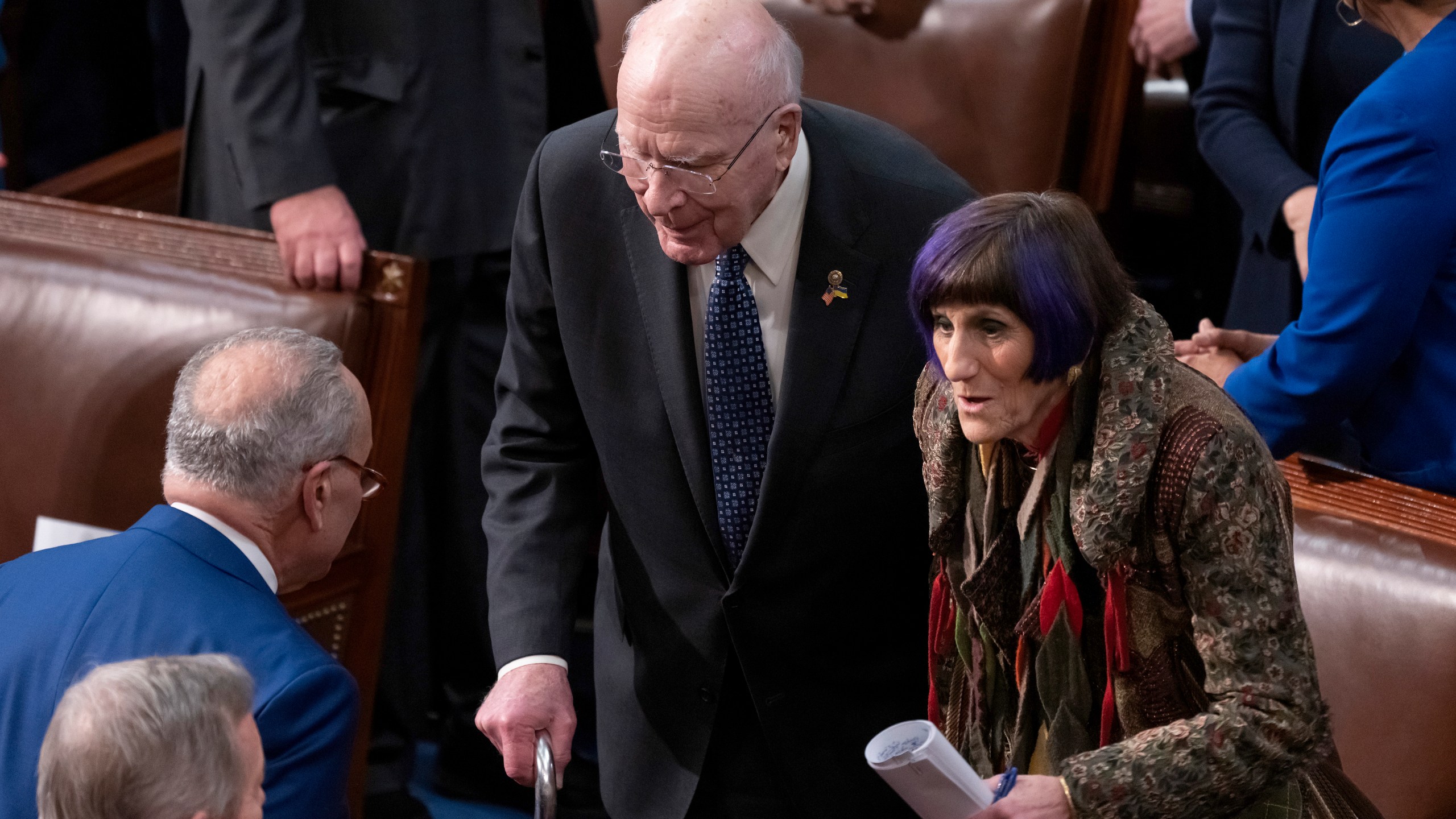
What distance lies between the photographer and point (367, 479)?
7.04ft

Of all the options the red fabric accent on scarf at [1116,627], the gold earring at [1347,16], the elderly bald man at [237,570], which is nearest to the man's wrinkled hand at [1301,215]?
the gold earring at [1347,16]

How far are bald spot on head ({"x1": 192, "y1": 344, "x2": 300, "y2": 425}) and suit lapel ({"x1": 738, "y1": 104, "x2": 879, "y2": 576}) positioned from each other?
0.61 m

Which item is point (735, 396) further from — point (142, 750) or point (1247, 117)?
point (1247, 117)

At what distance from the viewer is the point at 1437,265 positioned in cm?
208

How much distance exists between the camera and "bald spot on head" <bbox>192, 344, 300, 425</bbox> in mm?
1933

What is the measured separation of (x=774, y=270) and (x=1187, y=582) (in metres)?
0.69

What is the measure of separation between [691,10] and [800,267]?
1.14 ft

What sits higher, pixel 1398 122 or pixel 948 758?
pixel 1398 122

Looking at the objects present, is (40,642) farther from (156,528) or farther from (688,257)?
(688,257)

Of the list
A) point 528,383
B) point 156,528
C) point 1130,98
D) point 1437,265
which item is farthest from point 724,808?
point 1130,98

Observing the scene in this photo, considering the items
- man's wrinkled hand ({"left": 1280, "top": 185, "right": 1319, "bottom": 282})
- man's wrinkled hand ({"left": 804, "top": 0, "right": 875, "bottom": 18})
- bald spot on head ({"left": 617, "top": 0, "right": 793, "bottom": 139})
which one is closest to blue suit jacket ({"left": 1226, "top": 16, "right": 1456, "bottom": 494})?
man's wrinkled hand ({"left": 1280, "top": 185, "right": 1319, "bottom": 282})

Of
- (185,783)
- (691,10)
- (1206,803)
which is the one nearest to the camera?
(185,783)

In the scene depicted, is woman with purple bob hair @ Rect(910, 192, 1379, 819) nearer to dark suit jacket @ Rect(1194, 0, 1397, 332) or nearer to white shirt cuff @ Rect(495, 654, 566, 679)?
white shirt cuff @ Rect(495, 654, 566, 679)

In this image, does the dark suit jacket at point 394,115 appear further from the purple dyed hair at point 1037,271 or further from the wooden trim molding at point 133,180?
the purple dyed hair at point 1037,271
